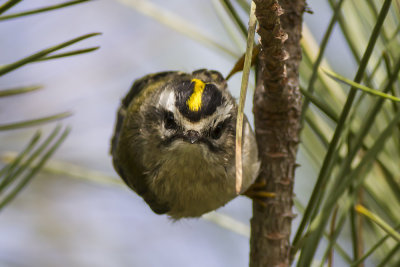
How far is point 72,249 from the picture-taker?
231 centimetres

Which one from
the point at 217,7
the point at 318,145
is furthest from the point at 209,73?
the point at 318,145

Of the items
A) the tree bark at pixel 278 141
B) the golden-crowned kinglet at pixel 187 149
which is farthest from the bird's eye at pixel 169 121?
the tree bark at pixel 278 141

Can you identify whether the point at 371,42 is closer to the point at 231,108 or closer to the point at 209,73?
the point at 231,108

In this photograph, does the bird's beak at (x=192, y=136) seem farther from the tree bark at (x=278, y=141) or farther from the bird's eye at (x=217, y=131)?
the tree bark at (x=278, y=141)

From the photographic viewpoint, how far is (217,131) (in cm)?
133

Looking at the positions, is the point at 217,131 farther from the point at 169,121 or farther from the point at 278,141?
the point at 278,141

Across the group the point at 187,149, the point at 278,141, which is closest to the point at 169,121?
the point at 187,149

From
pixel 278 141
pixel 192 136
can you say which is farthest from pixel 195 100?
pixel 278 141

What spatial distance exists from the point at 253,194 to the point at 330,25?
1.45ft

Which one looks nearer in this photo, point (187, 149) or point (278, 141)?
point (278, 141)

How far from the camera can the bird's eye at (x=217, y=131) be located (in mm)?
1315

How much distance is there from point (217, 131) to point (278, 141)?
288 mm

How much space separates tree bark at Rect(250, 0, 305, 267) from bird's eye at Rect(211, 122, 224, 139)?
0.20m

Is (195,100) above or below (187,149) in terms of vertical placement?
above
